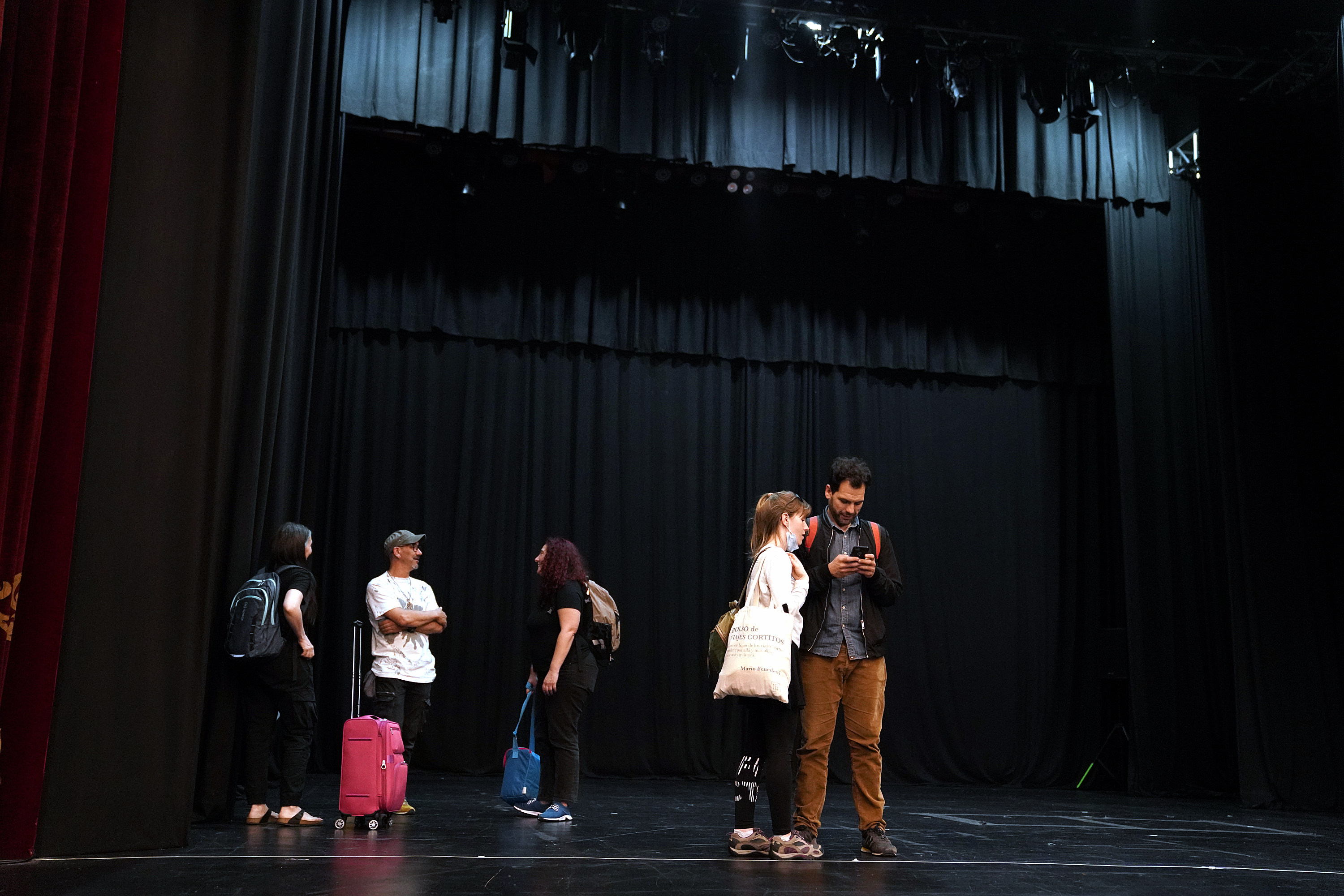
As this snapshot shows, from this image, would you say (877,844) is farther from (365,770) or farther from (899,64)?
(899,64)

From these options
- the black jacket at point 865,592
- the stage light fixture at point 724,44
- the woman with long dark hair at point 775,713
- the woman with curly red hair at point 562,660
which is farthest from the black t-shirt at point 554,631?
the stage light fixture at point 724,44

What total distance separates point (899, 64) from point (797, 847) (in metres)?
6.11

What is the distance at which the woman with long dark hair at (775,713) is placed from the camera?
423 cm

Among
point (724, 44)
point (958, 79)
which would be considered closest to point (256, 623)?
point (724, 44)

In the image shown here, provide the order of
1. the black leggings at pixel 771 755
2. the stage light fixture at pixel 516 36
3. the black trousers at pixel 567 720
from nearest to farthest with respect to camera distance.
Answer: the black leggings at pixel 771 755
the black trousers at pixel 567 720
the stage light fixture at pixel 516 36

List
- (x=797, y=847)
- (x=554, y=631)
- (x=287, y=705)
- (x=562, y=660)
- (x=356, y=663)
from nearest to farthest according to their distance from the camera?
(x=797, y=847)
(x=287, y=705)
(x=562, y=660)
(x=554, y=631)
(x=356, y=663)

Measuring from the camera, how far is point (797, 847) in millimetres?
4320

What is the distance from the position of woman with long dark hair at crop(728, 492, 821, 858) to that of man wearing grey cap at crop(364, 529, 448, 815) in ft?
6.80

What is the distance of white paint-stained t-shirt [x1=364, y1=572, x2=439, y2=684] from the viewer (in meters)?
5.81

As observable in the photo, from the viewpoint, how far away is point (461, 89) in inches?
313

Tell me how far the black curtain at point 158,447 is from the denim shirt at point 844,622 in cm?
244

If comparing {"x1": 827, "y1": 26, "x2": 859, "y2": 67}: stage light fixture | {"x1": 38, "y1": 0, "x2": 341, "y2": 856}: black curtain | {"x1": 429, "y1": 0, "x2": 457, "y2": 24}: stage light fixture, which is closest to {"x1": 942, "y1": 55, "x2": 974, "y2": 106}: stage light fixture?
{"x1": 827, "y1": 26, "x2": 859, "y2": 67}: stage light fixture

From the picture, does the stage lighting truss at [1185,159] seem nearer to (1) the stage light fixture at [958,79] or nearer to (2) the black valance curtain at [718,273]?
(2) the black valance curtain at [718,273]

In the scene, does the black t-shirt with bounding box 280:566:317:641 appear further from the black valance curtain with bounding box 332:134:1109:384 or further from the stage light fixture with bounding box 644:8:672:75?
the stage light fixture with bounding box 644:8:672:75
